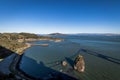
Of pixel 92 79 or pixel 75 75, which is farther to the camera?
pixel 75 75

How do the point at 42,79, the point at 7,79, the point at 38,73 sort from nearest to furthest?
the point at 7,79, the point at 42,79, the point at 38,73

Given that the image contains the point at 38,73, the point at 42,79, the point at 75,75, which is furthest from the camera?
the point at 38,73

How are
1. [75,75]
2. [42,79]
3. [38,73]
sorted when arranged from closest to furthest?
1. [42,79]
2. [75,75]
3. [38,73]

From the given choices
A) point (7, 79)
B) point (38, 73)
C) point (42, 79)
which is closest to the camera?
point (7, 79)

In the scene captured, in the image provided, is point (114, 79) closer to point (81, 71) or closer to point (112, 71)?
point (112, 71)

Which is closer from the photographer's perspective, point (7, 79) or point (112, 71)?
point (7, 79)

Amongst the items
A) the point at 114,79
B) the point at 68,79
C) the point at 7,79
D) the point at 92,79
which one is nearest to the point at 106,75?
the point at 114,79

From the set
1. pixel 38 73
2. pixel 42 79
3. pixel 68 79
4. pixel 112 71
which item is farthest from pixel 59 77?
pixel 112 71

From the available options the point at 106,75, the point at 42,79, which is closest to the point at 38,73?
the point at 42,79

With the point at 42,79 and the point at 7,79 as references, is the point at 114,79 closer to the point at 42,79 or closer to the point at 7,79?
the point at 42,79
